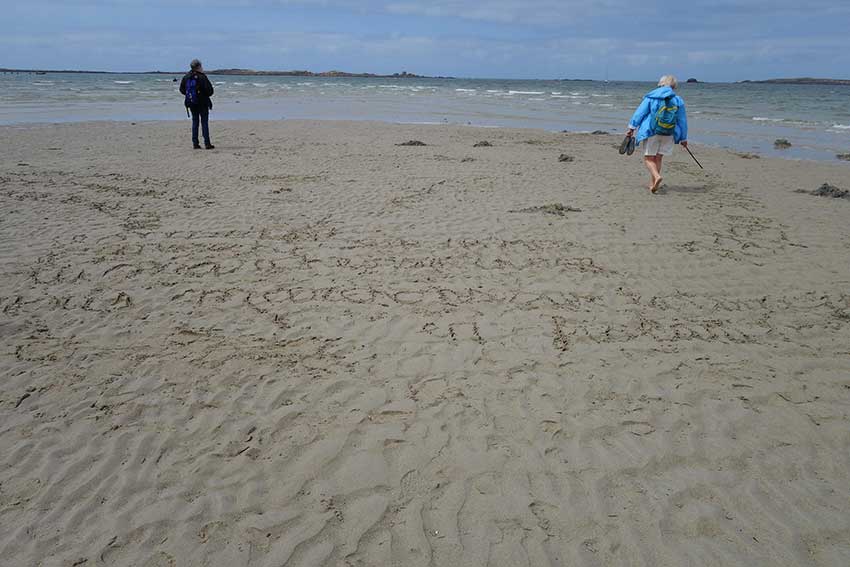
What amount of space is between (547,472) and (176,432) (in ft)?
7.30

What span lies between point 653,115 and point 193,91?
1008cm

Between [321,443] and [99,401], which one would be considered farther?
[99,401]

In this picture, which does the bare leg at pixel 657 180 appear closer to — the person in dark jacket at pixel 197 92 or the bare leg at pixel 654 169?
the bare leg at pixel 654 169

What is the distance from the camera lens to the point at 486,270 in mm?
5680

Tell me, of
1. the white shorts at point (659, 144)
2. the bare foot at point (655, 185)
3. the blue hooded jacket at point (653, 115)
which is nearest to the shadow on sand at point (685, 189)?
the bare foot at point (655, 185)

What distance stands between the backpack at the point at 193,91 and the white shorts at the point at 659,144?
392 inches

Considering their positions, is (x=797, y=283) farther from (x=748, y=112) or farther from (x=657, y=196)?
(x=748, y=112)

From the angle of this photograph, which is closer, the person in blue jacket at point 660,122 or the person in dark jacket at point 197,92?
the person in blue jacket at point 660,122

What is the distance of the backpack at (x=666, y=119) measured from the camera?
8695mm

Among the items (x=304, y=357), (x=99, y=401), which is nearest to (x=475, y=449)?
(x=304, y=357)

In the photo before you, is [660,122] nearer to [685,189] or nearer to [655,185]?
[655,185]

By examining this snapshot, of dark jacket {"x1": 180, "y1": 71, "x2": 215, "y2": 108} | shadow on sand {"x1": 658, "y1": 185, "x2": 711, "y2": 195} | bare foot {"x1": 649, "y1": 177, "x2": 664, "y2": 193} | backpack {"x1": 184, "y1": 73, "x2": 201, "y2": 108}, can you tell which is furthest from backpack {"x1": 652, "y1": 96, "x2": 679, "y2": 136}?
backpack {"x1": 184, "y1": 73, "x2": 201, "y2": 108}

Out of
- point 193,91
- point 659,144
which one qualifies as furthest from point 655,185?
point 193,91

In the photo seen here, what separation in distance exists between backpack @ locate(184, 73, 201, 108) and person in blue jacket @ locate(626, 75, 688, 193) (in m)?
9.67
